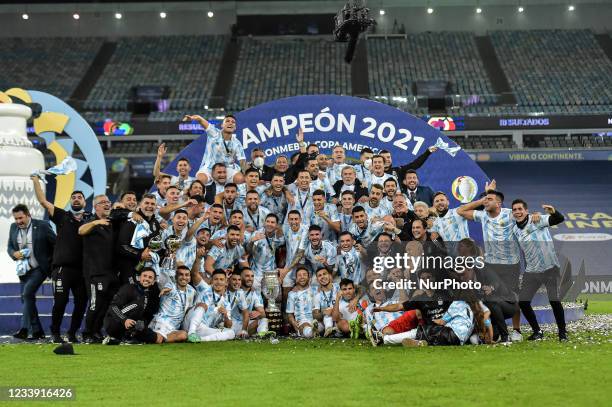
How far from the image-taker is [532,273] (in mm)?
9672

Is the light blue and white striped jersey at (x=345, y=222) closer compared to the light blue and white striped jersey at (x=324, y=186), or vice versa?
the light blue and white striped jersey at (x=345, y=222)

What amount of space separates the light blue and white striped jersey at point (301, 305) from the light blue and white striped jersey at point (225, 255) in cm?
91

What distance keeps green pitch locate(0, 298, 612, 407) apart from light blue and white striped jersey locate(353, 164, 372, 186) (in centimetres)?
342

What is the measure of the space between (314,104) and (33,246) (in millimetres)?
5476

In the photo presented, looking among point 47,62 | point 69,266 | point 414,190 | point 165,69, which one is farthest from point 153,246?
point 47,62

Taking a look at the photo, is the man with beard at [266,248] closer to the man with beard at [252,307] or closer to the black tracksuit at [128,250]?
the man with beard at [252,307]

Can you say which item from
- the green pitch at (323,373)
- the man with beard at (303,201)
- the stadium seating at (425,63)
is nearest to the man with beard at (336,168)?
the man with beard at (303,201)

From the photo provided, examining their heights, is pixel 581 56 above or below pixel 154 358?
above

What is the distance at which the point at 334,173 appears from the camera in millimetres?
12766

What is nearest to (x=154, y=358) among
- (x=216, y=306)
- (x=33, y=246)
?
(x=216, y=306)

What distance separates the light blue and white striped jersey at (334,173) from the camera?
500 inches

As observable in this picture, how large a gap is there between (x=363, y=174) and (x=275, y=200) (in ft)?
5.04

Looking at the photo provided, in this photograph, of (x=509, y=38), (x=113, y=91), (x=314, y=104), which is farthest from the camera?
(x=509, y=38)

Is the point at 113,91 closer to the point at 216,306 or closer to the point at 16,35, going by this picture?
the point at 16,35
